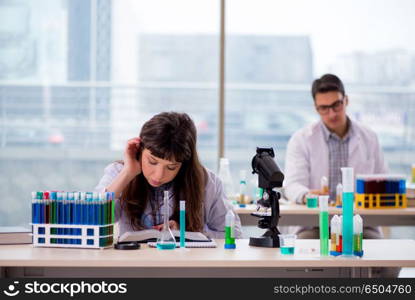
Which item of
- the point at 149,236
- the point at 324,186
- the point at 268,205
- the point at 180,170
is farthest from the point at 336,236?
the point at 324,186

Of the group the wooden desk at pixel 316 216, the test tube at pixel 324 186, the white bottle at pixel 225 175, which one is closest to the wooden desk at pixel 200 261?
the wooden desk at pixel 316 216

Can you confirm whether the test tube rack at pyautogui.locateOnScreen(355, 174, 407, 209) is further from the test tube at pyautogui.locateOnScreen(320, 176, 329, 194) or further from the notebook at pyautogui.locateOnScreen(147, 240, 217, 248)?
the notebook at pyautogui.locateOnScreen(147, 240, 217, 248)

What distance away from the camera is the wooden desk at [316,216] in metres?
4.86

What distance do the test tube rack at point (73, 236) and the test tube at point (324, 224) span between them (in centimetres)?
89

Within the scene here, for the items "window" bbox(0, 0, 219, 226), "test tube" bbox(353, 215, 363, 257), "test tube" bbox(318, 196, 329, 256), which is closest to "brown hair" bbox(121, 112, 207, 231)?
"test tube" bbox(318, 196, 329, 256)

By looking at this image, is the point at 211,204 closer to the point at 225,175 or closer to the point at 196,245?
the point at 196,245

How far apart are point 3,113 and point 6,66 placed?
1.49 ft

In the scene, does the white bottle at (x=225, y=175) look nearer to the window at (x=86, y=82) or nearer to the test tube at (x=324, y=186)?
the test tube at (x=324, y=186)

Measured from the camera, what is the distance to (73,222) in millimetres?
3160

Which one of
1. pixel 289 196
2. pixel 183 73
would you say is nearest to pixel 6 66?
pixel 183 73

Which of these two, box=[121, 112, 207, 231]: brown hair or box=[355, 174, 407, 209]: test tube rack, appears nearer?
box=[121, 112, 207, 231]: brown hair

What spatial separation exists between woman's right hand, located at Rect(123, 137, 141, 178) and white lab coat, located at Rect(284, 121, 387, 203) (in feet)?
6.36

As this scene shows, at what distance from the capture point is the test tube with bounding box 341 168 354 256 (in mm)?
3031

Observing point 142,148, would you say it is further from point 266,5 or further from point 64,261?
point 266,5
